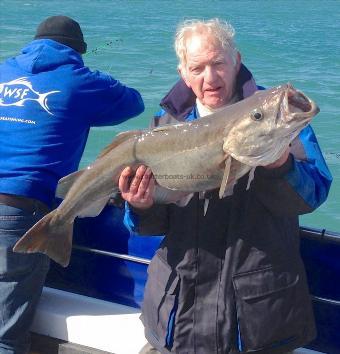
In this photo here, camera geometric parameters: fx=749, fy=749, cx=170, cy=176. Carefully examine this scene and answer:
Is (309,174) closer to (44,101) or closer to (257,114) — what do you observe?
(257,114)

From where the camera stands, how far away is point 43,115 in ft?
12.7

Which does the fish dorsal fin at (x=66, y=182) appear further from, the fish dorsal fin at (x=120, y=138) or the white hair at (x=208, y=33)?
the white hair at (x=208, y=33)

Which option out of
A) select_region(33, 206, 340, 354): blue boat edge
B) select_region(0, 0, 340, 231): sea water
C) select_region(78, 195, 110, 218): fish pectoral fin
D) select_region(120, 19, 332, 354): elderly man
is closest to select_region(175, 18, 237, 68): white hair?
select_region(120, 19, 332, 354): elderly man

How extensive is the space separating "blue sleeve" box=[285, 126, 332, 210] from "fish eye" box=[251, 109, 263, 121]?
23 cm

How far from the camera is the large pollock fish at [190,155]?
256cm

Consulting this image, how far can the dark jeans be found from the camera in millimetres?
3668

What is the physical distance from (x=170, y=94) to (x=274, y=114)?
64 cm

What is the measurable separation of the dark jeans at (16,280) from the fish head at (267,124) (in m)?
1.39

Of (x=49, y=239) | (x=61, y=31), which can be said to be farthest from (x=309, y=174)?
(x=61, y=31)

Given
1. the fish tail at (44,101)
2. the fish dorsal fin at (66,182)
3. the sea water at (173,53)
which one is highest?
the fish tail at (44,101)

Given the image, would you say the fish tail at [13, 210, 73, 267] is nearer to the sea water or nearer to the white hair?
the white hair

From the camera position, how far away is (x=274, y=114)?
256cm

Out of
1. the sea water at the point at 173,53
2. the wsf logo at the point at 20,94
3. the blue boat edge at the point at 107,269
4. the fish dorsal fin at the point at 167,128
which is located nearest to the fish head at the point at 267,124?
the fish dorsal fin at the point at 167,128

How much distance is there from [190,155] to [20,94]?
137 centimetres
